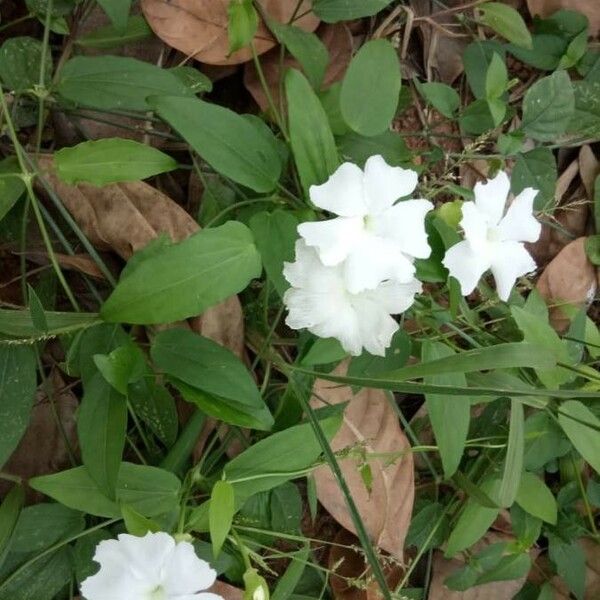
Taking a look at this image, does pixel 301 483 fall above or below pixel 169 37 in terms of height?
below

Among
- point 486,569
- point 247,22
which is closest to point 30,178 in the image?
point 247,22

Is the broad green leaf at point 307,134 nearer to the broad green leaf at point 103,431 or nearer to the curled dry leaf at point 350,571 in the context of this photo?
the broad green leaf at point 103,431

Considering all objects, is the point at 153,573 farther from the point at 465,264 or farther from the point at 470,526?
the point at 470,526

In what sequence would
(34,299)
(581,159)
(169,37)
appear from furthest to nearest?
(581,159), (169,37), (34,299)

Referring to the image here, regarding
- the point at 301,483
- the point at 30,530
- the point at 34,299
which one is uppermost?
the point at 34,299

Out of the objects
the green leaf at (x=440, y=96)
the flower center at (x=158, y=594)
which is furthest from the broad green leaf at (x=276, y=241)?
the green leaf at (x=440, y=96)

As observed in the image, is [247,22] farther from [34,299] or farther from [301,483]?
[301,483]

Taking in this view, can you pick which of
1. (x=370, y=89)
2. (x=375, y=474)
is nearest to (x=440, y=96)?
(x=370, y=89)
